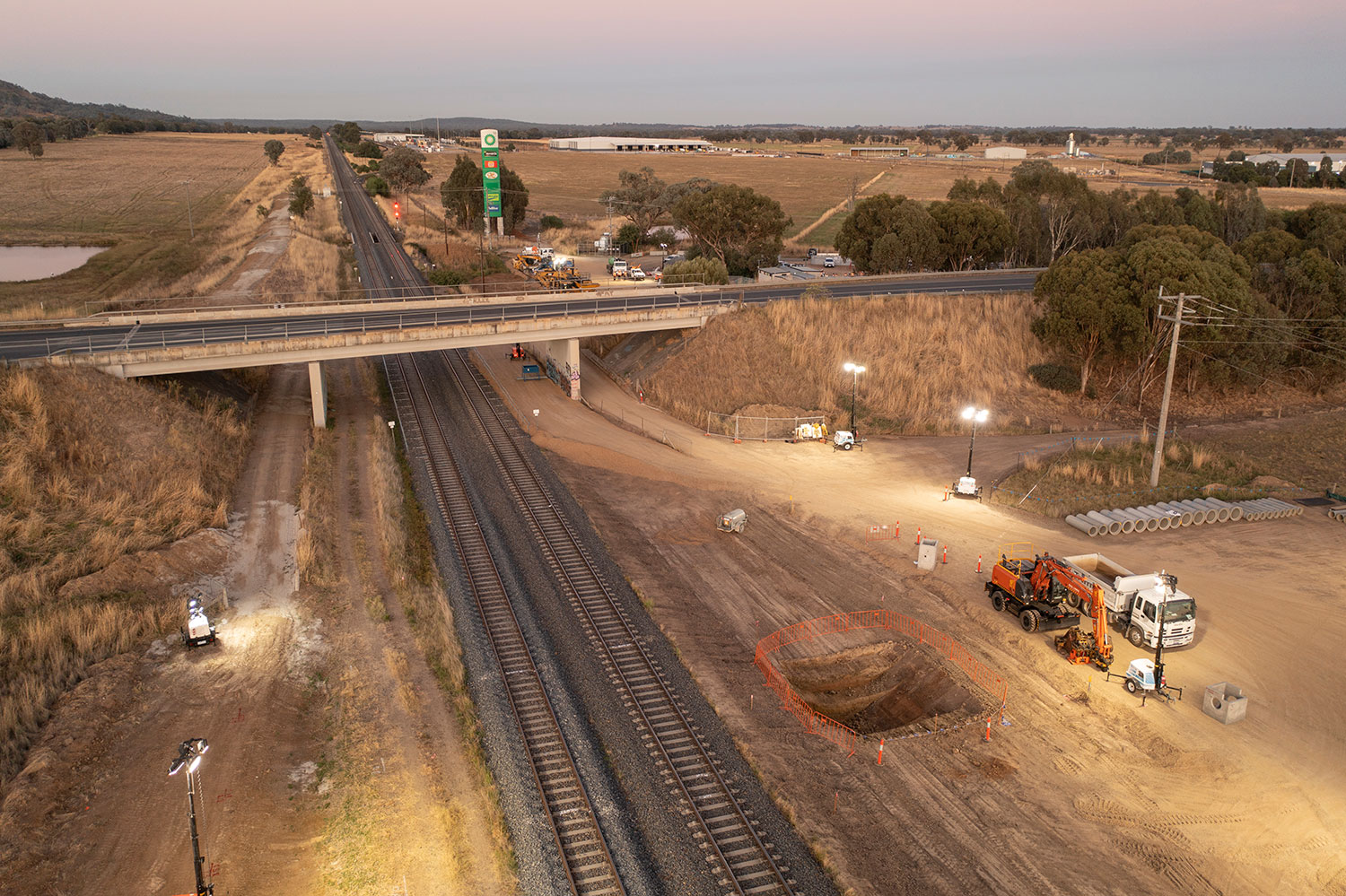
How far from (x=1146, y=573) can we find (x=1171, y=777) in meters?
12.2

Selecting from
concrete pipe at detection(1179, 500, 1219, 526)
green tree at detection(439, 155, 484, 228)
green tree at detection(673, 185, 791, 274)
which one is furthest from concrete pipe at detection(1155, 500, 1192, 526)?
green tree at detection(439, 155, 484, 228)

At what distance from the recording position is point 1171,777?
2202 centimetres

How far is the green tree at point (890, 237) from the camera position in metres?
77.4

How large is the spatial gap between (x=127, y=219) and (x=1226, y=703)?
140315 mm

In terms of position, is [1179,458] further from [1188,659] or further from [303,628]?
[303,628]

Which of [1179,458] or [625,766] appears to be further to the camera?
[1179,458]

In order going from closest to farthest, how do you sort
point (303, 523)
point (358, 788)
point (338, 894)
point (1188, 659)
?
1. point (338, 894)
2. point (358, 788)
3. point (1188, 659)
4. point (303, 523)

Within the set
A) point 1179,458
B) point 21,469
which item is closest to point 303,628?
point 21,469

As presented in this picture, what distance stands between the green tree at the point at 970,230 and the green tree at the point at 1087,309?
20.8m

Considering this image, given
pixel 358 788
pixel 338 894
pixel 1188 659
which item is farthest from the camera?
pixel 1188 659

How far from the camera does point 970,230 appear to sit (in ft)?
257

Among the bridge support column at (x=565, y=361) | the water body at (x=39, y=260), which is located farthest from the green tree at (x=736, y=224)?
the water body at (x=39, y=260)

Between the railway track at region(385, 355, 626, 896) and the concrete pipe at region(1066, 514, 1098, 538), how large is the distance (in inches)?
→ 949

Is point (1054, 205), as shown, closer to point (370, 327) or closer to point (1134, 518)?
point (1134, 518)
